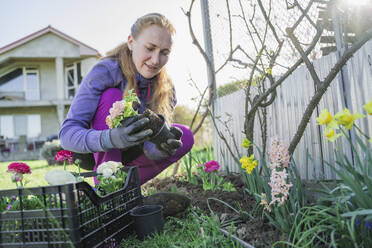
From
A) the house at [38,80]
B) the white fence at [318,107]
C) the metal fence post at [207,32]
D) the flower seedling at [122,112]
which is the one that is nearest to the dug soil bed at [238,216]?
the white fence at [318,107]

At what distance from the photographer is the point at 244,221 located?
148 centimetres

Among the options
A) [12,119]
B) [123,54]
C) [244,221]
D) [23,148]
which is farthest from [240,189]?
[12,119]

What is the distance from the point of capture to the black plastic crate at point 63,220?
102cm

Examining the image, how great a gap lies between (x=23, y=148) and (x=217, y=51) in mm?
14445

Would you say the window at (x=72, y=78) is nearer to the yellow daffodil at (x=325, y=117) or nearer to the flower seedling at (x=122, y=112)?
the flower seedling at (x=122, y=112)

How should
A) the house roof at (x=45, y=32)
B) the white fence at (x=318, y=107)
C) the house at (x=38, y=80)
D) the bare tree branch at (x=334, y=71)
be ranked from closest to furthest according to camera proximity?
1. the bare tree branch at (x=334, y=71)
2. the white fence at (x=318, y=107)
3. the house roof at (x=45, y=32)
4. the house at (x=38, y=80)

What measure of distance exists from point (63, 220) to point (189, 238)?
642 mm

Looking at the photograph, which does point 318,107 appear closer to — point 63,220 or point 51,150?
point 63,220

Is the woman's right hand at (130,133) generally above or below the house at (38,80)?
below

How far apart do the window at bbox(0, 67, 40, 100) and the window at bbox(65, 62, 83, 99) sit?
1.65m

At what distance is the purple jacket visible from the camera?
1.72 m

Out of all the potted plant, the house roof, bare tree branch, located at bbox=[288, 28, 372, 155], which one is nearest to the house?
the house roof

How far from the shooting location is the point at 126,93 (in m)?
2.06

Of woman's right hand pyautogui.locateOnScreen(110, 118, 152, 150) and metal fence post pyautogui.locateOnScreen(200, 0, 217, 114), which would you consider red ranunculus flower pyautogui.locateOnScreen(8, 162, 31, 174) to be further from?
metal fence post pyautogui.locateOnScreen(200, 0, 217, 114)
